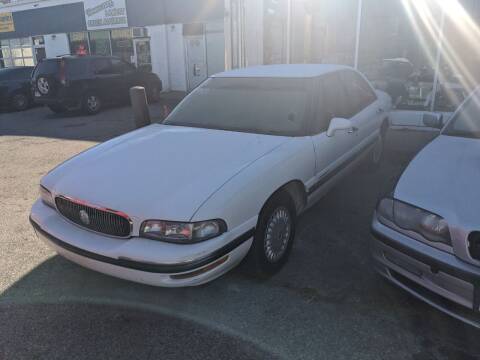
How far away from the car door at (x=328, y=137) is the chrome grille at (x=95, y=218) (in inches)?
69.3

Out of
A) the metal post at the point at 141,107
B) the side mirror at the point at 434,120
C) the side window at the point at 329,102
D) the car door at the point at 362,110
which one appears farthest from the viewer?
the metal post at the point at 141,107

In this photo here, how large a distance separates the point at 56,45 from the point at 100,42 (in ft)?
11.0

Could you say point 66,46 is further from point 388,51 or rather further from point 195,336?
point 195,336

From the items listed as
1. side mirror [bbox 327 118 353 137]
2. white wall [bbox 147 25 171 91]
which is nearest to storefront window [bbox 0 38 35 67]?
white wall [bbox 147 25 171 91]

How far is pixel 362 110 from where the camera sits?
466 centimetres

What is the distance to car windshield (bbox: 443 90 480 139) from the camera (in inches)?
134

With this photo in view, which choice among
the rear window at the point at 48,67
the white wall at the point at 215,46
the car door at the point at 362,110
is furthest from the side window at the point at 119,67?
the car door at the point at 362,110

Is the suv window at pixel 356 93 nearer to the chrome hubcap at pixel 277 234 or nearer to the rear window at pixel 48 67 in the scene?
the chrome hubcap at pixel 277 234

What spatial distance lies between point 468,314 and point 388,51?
34.3ft

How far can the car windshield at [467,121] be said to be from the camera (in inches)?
134

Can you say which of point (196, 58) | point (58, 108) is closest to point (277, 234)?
point (58, 108)

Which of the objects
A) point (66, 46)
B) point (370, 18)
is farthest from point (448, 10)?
point (66, 46)

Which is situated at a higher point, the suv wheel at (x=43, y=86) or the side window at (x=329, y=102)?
the side window at (x=329, y=102)

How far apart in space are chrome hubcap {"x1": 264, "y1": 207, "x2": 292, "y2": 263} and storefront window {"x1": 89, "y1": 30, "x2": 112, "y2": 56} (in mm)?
17688
